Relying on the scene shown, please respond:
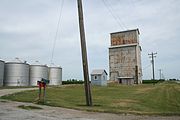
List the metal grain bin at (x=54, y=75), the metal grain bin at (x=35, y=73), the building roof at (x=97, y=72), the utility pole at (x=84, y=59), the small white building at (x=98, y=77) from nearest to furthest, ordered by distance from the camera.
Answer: the utility pole at (x=84, y=59) → the small white building at (x=98, y=77) → the building roof at (x=97, y=72) → the metal grain bin at (x=35, y=73) → the metal grain bin at (x=54, y=75)

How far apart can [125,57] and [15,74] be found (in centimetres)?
3778

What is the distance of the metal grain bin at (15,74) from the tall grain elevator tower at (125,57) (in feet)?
104

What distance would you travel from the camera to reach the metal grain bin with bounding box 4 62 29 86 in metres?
62.7

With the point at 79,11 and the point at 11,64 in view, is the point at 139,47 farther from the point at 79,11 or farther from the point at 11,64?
the point at 79,11

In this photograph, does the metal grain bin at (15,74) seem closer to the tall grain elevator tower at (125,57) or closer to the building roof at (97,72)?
the building roof at (97,72)

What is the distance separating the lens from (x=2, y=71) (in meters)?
59.8

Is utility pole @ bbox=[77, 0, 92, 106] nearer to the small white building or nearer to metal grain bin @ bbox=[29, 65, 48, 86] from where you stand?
the small white building

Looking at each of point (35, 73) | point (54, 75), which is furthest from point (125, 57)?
point (35, 73)

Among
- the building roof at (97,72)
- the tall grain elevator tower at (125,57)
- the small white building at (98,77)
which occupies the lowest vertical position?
the small white building at (98,77)

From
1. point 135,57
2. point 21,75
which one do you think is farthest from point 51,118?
point 135,57

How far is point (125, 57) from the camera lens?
284 ft

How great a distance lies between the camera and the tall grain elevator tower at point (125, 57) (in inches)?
3305

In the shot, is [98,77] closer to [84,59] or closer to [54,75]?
[54,75]

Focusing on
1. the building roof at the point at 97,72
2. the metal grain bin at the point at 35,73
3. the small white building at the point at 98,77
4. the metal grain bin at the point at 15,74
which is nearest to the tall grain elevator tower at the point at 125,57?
the building roof at the point at 97,72
